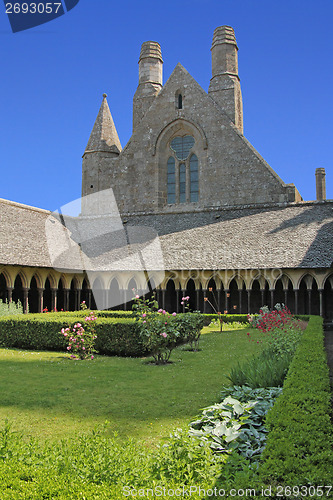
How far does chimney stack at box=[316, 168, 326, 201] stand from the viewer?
117 ft

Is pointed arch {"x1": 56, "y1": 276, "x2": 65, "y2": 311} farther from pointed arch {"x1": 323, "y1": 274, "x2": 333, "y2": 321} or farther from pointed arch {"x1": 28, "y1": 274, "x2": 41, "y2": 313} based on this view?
pointed arch {"x1": 323, "y1": 274, "x2": 333, "y2": 321}

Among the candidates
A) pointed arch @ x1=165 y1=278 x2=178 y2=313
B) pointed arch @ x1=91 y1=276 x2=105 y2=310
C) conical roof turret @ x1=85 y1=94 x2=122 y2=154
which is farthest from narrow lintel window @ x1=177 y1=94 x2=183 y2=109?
pointed arch @ x1=91 y1=276 x2=105 y2=310

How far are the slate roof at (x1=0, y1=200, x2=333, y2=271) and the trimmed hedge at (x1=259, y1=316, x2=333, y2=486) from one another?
55.7 ft

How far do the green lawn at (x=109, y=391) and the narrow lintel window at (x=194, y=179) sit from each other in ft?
67.8

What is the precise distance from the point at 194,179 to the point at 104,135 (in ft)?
28.6

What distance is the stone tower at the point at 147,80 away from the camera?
36.8 metres

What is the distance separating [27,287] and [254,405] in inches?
752

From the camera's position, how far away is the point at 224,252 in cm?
2469

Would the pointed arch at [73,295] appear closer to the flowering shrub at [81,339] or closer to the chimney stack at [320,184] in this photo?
the flowering shrub at [81,339]

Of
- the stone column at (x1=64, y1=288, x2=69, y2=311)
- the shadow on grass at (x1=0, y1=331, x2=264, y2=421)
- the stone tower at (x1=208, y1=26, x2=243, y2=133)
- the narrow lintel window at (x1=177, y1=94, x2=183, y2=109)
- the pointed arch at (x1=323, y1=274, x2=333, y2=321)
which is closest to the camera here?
the shadow on grass at (x1=0, y1=331, x2=264, y2=421)

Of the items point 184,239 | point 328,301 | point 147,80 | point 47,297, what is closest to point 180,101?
point 147,80

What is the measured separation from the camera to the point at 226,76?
33531 mm

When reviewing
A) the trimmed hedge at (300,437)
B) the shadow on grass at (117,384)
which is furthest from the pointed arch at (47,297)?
the trimmed hedge at (300,437)

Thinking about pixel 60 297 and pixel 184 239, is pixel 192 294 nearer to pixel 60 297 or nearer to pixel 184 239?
pixel 184 239
